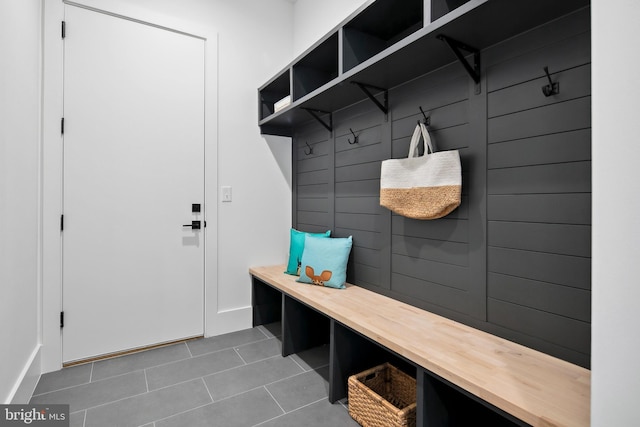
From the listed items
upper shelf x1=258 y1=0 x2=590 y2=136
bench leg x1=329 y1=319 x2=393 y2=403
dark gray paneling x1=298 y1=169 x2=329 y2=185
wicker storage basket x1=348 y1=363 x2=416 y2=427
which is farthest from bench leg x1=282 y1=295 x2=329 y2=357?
upper shelf x1=258 y1=0 x2=590 y2=136

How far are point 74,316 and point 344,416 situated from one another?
1.88 m

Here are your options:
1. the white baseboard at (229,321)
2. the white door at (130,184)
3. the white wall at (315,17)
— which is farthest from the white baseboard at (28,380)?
the white wall at (315,17)

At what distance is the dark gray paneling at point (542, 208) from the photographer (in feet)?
3.82

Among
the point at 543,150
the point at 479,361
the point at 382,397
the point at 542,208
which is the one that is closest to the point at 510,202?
the point at 542,208

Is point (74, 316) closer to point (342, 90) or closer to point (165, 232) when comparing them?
point (165, 232)

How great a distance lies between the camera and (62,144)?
83.7 inches

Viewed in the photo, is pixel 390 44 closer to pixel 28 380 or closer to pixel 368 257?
pixel 368 257

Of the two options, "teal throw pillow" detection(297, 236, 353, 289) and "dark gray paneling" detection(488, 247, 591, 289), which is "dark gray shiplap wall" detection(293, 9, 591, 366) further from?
"teal throw pillow" detection(297, 236, 353, 289)

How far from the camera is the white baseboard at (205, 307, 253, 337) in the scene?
2.65 meters

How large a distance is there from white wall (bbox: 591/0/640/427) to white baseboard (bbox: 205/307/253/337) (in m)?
2.45

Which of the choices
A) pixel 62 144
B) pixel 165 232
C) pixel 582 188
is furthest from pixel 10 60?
pixel 582 188

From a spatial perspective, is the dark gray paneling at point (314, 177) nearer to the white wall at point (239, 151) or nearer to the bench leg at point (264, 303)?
the white wall at point (239, 151)

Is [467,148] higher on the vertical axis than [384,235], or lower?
higher

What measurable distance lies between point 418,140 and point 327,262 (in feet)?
3.25
